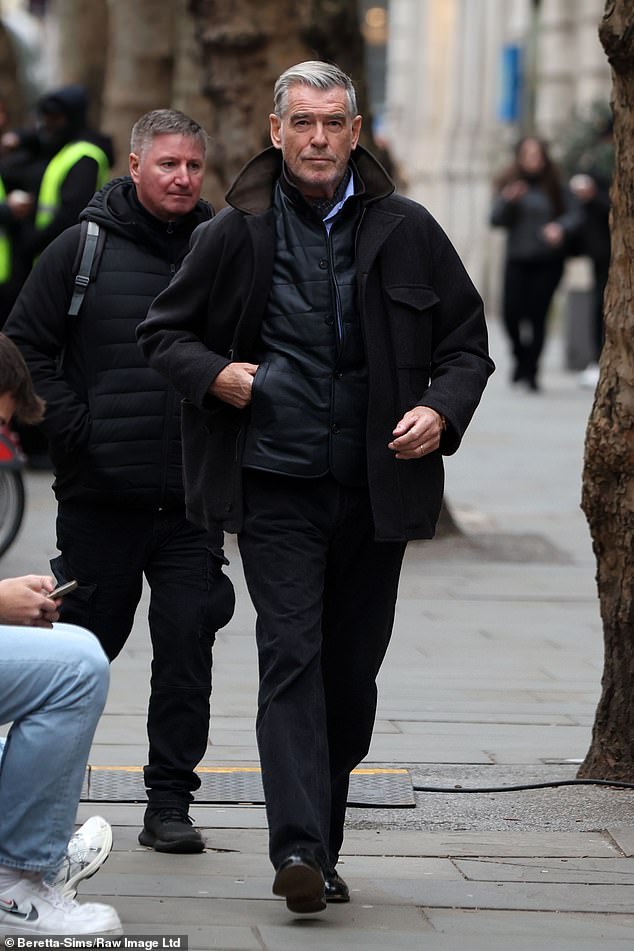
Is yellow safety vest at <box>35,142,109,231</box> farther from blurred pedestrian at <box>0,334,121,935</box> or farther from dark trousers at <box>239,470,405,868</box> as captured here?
blurred pedestrian at <box>0,334,121,935</box>

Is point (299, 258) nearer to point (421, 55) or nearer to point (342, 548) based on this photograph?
point (342, 548)

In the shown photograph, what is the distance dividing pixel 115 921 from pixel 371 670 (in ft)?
2.86

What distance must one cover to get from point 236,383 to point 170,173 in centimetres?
98

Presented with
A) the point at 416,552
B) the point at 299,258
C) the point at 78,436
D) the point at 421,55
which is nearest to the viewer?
the point at 299,258

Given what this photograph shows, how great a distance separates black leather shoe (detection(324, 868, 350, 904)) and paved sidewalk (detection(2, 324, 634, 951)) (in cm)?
5

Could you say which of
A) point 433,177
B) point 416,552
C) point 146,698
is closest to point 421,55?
point 433,177

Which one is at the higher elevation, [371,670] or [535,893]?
[371,670]

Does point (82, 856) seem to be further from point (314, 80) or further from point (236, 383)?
point (314, 80)

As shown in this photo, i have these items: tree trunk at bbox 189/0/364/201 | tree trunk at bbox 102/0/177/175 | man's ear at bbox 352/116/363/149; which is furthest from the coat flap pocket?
tree trunk at bbox 102/0/177/175

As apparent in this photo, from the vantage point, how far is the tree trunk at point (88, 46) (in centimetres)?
2141

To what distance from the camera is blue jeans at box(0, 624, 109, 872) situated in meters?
4.35

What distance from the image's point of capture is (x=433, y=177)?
43.2 meters

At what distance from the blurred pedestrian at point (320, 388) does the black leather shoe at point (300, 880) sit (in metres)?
0.13

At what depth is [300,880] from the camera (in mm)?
4453
